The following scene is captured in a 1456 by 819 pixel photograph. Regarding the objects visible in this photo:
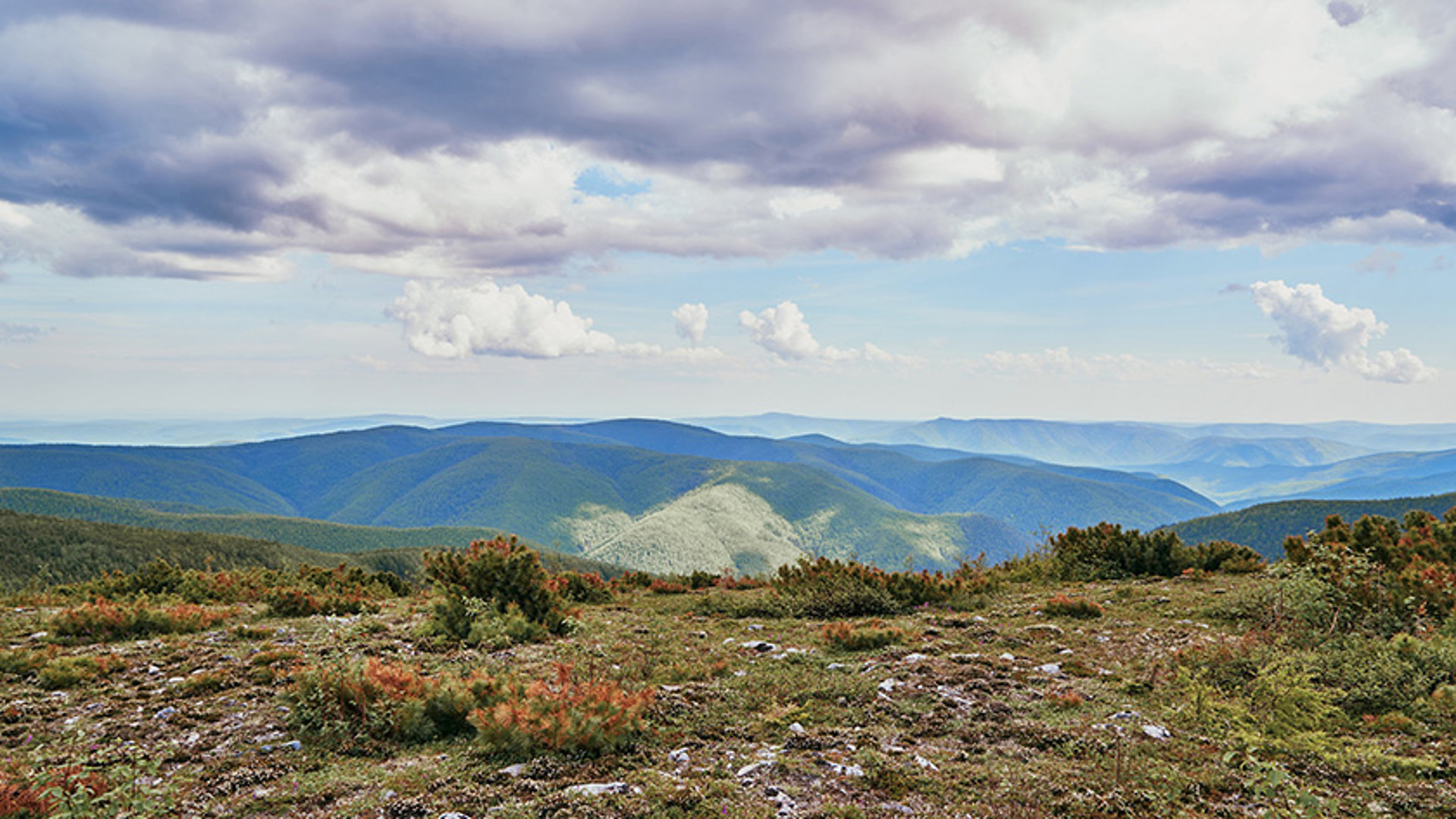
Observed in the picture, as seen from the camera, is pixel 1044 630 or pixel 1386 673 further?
pixel 1044 630

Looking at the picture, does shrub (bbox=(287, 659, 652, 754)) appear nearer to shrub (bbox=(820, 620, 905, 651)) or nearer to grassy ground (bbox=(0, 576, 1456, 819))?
grassy ground (bbox=(0, 576, 1456, 819))

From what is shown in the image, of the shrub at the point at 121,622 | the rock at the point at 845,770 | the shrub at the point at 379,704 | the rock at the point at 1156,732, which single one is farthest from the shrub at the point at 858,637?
the shrub at the point at 121,622

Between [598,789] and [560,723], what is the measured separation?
1235 mm

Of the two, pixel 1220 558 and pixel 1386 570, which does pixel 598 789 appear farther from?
pixel 1220 558

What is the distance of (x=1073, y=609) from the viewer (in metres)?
14.8

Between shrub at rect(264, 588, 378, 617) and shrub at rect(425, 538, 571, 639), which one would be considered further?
shrub at rect(264, 588, 378, 617)

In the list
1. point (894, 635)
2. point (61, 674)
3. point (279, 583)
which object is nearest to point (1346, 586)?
point (894, 635)

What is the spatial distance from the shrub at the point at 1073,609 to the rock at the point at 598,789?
11477mm

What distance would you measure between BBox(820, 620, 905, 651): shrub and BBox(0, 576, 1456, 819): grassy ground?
17 cm

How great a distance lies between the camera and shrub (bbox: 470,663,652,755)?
7590 millimetres

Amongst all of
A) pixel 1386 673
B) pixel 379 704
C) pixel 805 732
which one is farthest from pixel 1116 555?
pixel 379 704

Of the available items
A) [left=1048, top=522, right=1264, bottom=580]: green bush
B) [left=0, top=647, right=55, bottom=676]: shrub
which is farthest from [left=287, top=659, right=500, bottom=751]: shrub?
[left=1048, top=522, right=1264, bottom=580]: green bush

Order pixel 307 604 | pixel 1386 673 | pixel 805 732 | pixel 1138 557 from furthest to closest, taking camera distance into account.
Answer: pixel 1138 557 < pixel 307 604 < pixel 1386 673 < pixel 805 732

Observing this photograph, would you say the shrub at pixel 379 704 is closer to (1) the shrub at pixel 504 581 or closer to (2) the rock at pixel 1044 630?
(1) the shrub at pixel 504 581
